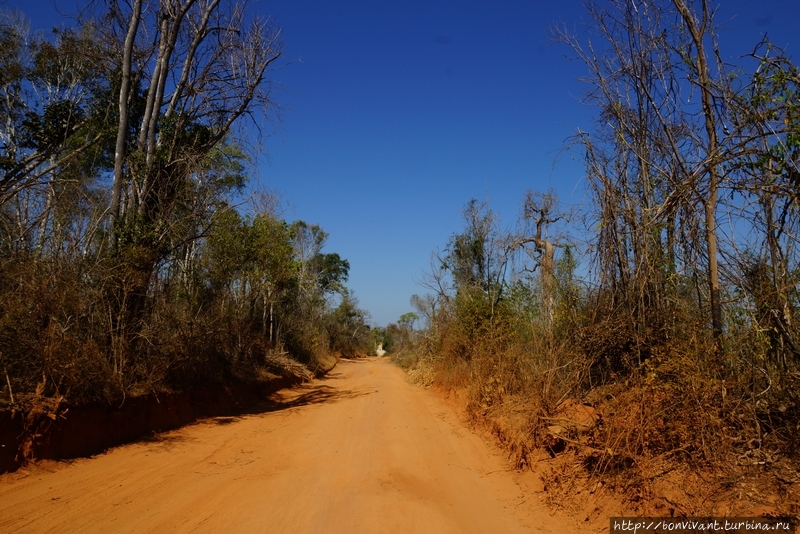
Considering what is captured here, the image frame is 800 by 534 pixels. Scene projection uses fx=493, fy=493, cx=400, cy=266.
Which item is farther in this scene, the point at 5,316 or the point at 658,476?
the point at 5,316

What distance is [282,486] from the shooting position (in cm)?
651

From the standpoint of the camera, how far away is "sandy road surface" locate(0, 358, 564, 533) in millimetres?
5320

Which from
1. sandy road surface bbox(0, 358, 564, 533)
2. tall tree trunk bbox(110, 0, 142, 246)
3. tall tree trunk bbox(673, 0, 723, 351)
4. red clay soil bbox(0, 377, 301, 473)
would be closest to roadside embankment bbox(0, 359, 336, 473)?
red clay soil bbox(0, 377, 301, 473)

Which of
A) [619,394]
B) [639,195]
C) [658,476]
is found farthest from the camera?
[639,195]

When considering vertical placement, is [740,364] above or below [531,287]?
below

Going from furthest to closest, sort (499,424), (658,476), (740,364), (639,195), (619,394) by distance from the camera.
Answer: (499,424)
(639,195)
(619,394)
(740,364)
(658,476)

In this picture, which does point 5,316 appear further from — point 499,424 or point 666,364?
point 666,364

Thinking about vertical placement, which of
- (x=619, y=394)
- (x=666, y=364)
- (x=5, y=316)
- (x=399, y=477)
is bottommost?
(x=399, y=477)

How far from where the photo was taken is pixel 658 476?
17.0ft

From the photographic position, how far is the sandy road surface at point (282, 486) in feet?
17.5

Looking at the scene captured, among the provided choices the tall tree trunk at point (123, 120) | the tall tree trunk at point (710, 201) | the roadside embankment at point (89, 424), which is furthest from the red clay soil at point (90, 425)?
the tall tree trunk at point (710, 201)

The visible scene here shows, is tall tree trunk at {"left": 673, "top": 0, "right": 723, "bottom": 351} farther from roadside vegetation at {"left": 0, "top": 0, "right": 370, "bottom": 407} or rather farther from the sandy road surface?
roadside vegetation at {"left": 0, "top": 0, "right": 370, "bottom": 407}

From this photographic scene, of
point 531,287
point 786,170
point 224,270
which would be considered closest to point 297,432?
point 224,270

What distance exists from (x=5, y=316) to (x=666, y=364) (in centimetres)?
903
